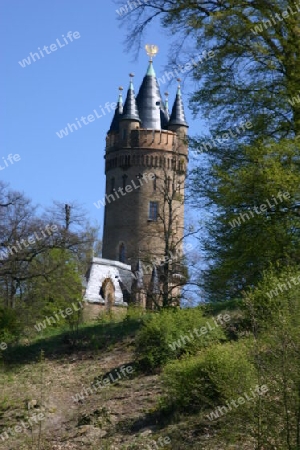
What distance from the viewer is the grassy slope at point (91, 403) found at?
11.2 m

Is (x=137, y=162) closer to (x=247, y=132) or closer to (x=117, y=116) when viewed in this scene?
(x=117, y=116)

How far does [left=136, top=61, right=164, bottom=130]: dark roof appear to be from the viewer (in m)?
64.6

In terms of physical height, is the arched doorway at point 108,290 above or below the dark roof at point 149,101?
below

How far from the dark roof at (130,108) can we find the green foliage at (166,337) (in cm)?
4945

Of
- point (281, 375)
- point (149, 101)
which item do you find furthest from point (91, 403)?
point (149, 101)

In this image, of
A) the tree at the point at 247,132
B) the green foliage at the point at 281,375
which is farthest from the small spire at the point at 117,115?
the green foliage at the point at 281,375

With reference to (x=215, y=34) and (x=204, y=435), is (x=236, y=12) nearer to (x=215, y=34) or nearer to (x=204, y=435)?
(x=215, y=34)

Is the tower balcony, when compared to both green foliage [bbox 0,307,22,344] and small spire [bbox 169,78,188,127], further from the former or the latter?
green foliage [bbox 0,307,22,344]

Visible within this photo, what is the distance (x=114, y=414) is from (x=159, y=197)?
48835 millimetres

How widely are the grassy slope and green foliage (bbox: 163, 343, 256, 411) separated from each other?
31 cm

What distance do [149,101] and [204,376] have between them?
55.2 metres

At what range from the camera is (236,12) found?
53.8ft

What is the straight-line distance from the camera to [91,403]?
14.6m

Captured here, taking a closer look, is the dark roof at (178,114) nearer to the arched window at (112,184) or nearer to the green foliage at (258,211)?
the arched window at (112,184)
